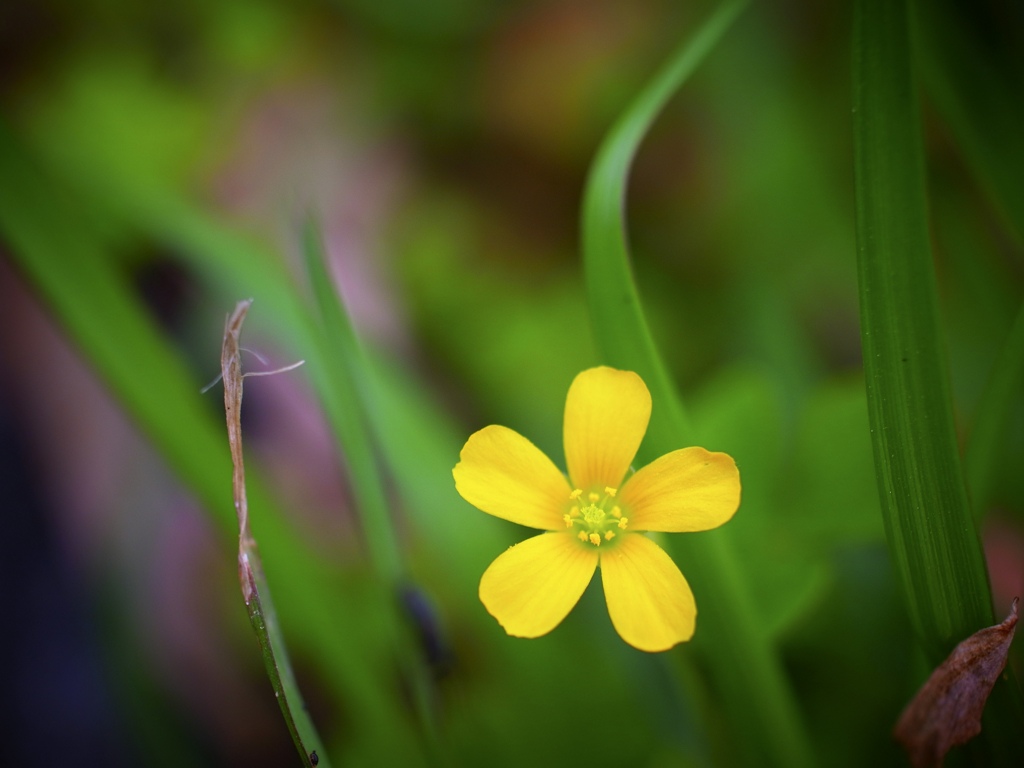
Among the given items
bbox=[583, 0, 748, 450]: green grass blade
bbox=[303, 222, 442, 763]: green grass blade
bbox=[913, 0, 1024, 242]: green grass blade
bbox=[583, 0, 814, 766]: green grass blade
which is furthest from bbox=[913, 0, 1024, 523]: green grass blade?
bbox=[303, 222, 442, 763]: green grass blade

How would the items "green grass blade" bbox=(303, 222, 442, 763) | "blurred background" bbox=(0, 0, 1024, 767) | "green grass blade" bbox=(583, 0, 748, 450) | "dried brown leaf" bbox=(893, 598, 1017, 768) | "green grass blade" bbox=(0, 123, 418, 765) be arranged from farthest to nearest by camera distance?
"blurred background" bbox=(0, 0, 1024, 767)
"green grass blade" bbox=(0, 123, 418, 765)
"green grass blade" bbox=(303, 222, 442, 763)
"green grass blade" bbox=(583, 0, 748, 450)
"dried brown leaf" bbox=(893, 598, 1017, 768)

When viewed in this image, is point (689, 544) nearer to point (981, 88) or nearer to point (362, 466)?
point (362, 466)

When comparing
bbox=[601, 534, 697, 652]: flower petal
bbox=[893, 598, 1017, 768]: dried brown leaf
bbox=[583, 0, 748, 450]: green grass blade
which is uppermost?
bbox=[583, 0, 748, 450]: green grass blade

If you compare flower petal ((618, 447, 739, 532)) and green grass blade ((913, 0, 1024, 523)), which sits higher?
green grass blade ((913, 0, 1024, 523))

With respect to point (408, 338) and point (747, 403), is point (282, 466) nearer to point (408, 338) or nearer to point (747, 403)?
point (408, 338)

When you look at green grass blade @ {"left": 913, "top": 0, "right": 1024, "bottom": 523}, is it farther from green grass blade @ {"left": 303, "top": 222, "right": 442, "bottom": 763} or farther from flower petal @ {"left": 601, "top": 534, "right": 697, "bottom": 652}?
green grass blade @ {"left": 303, "top": 222, "right": 442, "bottom": 763}

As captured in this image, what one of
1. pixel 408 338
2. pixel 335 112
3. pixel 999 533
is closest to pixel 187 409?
pixel 408 338
